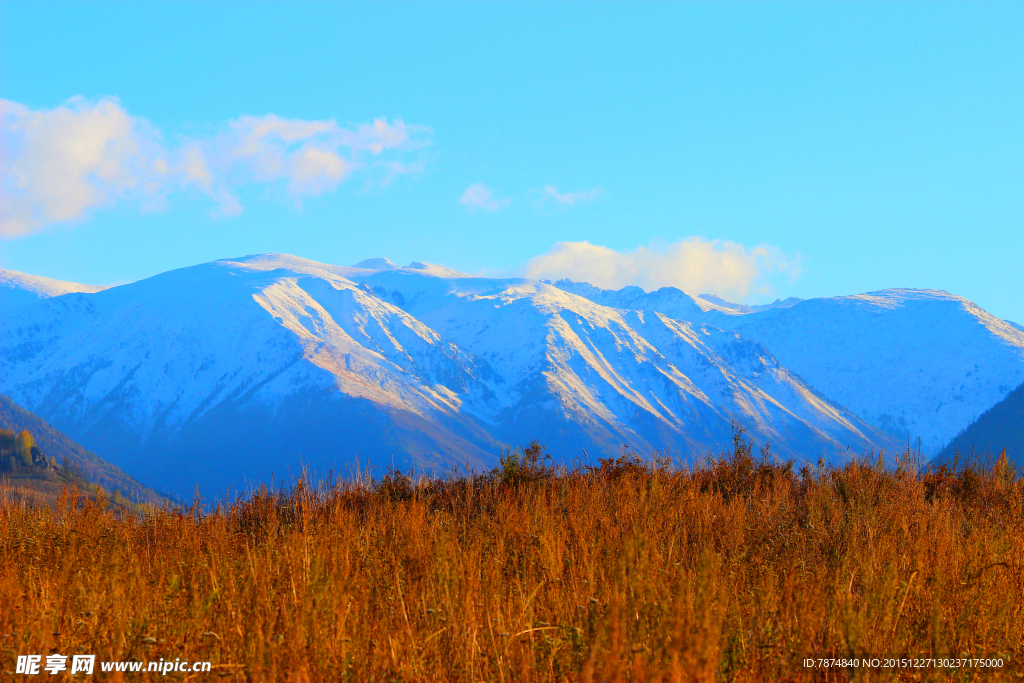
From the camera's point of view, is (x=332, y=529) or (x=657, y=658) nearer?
(x=657, y=658)

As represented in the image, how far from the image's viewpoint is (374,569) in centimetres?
786

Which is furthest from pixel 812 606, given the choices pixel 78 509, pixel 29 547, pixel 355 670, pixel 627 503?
pixel 78 509

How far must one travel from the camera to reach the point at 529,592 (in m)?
7.49

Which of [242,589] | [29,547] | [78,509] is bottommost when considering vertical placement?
[242,589]

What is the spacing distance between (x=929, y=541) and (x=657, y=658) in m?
5.36

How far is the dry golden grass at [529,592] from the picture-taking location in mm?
5488

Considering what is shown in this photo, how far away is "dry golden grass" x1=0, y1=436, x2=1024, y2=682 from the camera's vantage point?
18.0 feet

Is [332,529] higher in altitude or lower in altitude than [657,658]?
higher

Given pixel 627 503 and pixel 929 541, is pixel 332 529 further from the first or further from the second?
pixel 929 541

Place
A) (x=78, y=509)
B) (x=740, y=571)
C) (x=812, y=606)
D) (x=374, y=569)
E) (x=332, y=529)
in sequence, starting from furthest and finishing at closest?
(x=78, y=509) → (x=332, y=529) → (x=374, y=569) → (x=740, y=571) → (x=812, y=606)

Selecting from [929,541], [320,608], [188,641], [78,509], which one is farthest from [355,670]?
[78,509]

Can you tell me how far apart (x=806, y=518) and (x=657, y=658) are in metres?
5.24

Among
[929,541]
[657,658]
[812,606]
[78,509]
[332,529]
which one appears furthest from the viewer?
[78,509]

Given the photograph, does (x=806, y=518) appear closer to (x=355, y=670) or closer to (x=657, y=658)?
(x=657, y=658)
